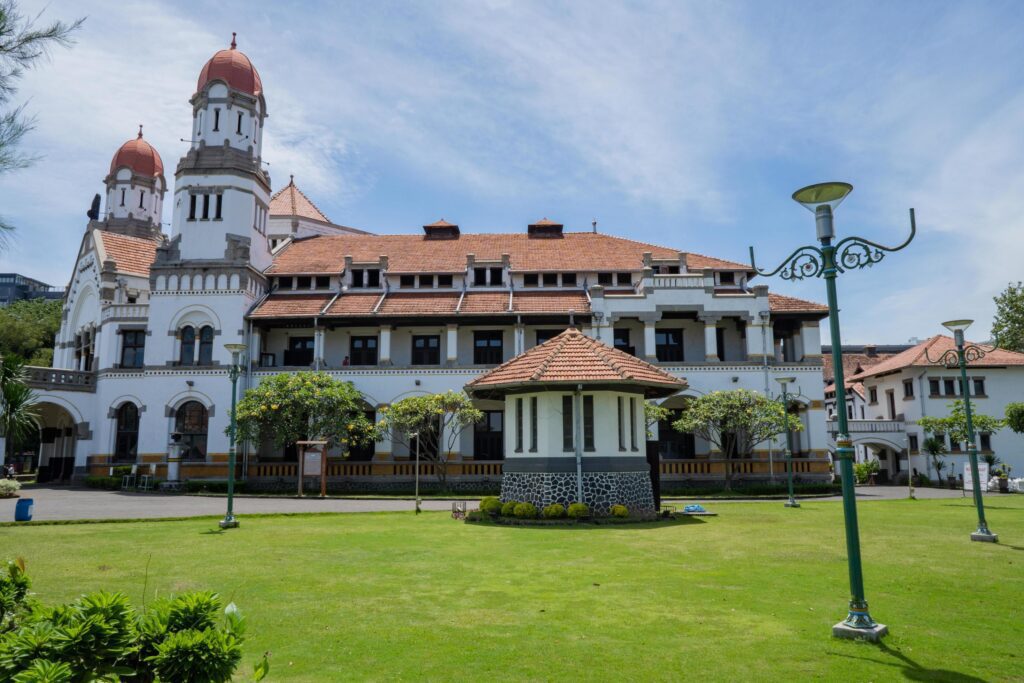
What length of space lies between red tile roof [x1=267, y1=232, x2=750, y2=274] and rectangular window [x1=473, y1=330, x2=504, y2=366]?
4.07m

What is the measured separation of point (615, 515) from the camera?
58.6ft

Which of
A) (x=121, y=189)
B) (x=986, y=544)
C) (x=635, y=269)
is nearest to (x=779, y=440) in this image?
(x=635, y=269)

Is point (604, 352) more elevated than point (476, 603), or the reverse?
point (604, 352)

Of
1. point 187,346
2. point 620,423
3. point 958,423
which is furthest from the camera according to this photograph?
point 187,346

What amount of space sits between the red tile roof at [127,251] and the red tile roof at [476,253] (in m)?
8.00

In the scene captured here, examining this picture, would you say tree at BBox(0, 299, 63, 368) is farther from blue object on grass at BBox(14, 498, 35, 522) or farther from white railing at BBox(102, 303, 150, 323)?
blue object on grass at BBox(14, 498, 35, 522)

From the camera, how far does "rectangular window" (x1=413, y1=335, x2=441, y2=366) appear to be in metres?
37.1

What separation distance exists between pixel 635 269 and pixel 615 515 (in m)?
21.9

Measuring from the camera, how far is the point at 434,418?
104 ft

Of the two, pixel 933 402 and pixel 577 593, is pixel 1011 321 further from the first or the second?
pixel 577 593

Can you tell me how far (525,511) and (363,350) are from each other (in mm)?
21744

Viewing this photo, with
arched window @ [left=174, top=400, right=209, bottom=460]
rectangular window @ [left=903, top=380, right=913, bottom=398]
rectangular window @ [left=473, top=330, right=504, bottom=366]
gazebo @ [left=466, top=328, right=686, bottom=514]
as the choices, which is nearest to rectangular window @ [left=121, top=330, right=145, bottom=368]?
arched window @ [left=174, top=400, right=209, bottom=460]

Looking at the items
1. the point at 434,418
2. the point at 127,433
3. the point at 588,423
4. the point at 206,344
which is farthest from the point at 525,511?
the point at 127,433

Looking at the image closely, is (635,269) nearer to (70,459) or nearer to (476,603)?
(476,603)
